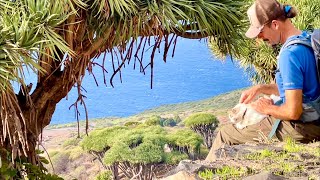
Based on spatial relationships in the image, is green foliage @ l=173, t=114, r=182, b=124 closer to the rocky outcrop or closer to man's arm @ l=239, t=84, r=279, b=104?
man's arm @ l=239, t=84, r=279, b=104

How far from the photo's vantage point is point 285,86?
65.9 inches

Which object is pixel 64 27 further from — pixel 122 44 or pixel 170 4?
pixel 170 4

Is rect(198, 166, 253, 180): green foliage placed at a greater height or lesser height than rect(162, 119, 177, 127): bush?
greater

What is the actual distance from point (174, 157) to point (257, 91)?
789 cm

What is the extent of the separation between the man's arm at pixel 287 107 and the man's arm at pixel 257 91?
12 centimetres

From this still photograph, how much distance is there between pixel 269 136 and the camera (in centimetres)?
190

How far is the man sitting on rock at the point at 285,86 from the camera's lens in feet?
5.49

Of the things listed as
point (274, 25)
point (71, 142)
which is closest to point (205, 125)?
point (71, 142)

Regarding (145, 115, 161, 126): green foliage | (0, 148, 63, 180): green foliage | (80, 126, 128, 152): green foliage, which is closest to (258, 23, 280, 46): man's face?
(0, 148, 63, 180): green foliage

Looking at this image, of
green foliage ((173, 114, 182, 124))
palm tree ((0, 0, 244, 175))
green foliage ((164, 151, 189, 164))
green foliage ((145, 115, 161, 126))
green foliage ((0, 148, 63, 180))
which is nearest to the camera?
palm tree ((0, 0, 244, 175))

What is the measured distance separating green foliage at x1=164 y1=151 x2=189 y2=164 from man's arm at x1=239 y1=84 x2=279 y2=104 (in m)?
7.67

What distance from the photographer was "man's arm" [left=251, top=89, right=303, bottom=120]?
168 centimetres

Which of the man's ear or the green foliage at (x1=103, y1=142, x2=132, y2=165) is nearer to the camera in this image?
the man's ear

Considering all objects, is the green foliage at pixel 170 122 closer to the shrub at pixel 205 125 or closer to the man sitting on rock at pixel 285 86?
the shrub at pixel 205 125
